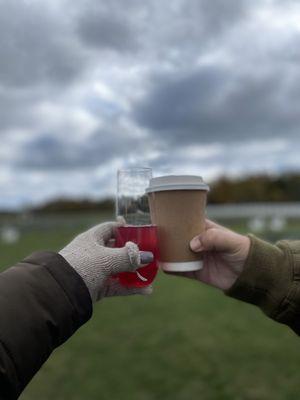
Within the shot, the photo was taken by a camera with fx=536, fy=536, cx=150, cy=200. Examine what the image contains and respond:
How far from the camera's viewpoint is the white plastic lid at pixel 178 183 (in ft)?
7.47

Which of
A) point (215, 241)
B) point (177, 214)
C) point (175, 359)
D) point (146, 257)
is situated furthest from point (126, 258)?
point (175, 359)

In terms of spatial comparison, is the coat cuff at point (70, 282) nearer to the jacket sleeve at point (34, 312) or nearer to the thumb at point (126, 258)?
the jacket sleeve at point (34, 312)

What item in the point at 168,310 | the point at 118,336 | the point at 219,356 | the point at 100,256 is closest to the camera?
the point at 100,256

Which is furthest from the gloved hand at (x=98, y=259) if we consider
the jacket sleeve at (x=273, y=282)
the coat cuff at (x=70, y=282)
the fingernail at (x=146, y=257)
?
the jacket sleeve at (x=273, y=282)

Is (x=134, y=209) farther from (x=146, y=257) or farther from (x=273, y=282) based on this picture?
(x=273, y=282)

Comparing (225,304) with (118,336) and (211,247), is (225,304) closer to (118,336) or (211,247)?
(118,336)

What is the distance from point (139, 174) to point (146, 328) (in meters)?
5.50

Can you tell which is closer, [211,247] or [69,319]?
[69,319]

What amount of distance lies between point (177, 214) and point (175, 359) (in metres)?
4.17

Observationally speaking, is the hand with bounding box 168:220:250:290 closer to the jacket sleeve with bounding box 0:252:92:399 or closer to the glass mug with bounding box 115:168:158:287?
the glass mug with bounding box 115:168:158:287

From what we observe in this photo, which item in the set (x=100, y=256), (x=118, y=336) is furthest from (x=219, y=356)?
(x=100, y=256)

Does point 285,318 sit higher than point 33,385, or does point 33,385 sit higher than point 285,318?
point 285,318

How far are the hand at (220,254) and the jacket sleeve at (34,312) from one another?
0.66m

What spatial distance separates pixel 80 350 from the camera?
21.5ft
